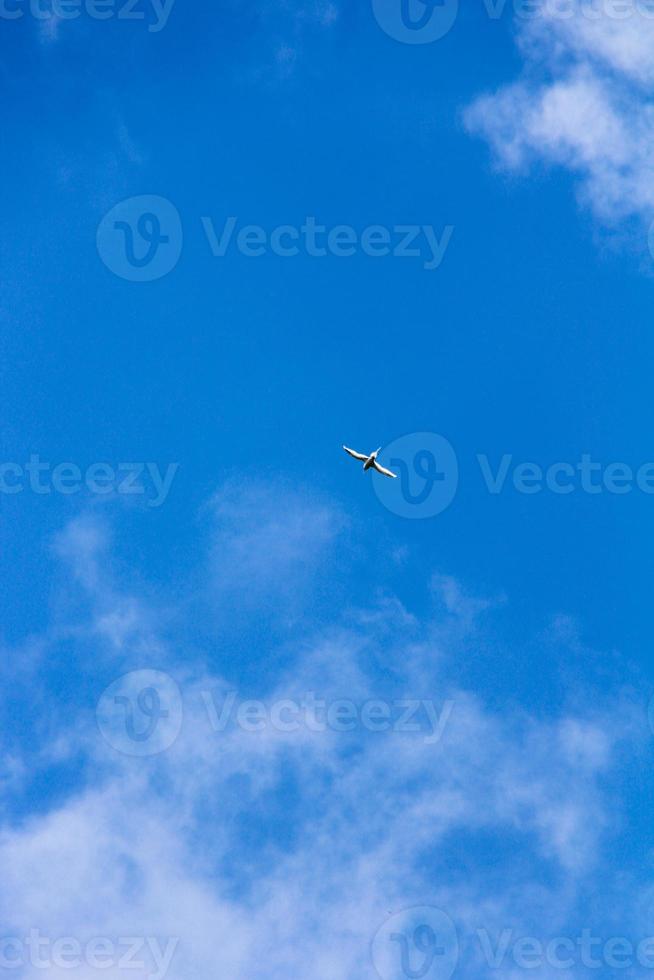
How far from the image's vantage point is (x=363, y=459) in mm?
91562
